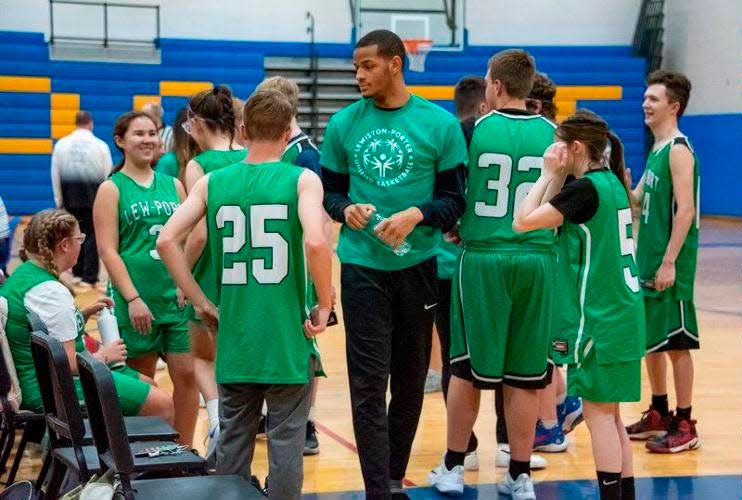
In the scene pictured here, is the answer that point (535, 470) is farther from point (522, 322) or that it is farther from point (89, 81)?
point (89, 81)

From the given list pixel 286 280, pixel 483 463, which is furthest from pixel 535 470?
pixel 286 280

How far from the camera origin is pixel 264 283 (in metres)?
3.24

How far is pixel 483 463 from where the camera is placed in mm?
4797

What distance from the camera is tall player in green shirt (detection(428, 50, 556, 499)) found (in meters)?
4.10

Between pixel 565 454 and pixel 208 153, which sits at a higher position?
pixel 208 153

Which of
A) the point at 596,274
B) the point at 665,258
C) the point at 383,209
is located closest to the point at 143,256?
the point at 383,209

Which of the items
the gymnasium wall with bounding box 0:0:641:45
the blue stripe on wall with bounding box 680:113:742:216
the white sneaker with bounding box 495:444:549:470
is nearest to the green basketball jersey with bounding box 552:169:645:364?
the white sneaker with bounding box 495:444:549:470

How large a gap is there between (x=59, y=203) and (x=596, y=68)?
36.9ft

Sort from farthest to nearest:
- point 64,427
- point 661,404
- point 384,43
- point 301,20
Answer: point 301,20, point 661,404, point 384,43, point 64,427

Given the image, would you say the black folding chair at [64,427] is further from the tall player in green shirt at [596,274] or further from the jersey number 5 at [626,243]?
the jersey number 5 at [626,243]

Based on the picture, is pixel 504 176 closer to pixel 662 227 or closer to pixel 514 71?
pixel 514 71

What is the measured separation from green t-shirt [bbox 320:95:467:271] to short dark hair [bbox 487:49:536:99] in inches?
14.1

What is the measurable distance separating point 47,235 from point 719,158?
1551 centimetres

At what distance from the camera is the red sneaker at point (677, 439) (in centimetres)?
498
